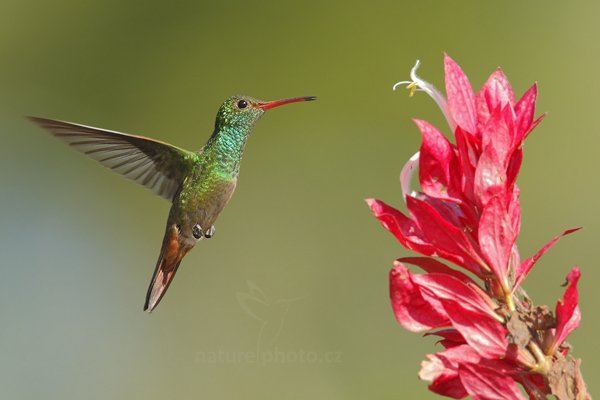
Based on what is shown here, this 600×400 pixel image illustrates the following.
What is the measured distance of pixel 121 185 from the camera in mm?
6066

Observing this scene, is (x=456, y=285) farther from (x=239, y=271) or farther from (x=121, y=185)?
(x=121, y=185)

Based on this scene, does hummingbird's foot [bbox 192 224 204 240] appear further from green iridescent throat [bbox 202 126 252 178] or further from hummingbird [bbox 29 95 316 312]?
green iridescent throat [bbox 202 126 252 178]

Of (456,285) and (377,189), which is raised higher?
(377,189)

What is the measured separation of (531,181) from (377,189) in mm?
1132

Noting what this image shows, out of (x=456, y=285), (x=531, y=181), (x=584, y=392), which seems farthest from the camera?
(x=531, y=181)

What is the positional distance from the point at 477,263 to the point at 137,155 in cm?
192

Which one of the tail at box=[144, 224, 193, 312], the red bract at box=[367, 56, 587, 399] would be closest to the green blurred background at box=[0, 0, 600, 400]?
the tail at box=[144, 224, 193, 312]

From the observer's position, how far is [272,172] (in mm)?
5840

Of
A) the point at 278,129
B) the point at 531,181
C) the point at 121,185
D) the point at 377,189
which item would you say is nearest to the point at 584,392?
the point at 531,181

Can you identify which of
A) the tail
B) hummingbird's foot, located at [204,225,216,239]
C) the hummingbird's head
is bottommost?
the tail

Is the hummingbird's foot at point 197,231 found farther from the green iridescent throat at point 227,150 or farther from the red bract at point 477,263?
the red bract at point 477,263

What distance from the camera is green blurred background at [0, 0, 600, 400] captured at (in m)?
4.95

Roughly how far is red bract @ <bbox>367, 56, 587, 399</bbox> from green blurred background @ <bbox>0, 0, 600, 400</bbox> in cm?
301

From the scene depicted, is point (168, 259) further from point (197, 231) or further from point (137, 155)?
point (137, 155)
